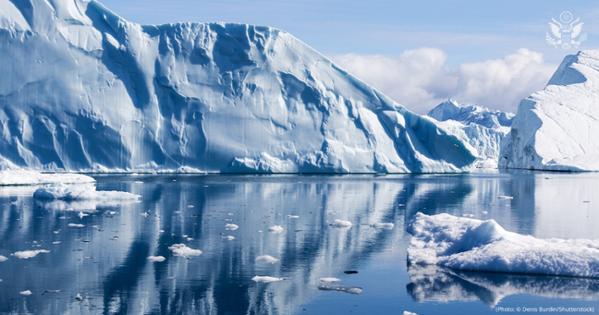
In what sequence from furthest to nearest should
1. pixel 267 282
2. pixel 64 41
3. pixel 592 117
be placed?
pixel 592 117
pixel 64 41
pixel 267 282

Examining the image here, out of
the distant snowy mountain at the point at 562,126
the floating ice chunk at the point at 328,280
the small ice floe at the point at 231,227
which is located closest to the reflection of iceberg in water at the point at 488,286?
the floating ice chunk at the point at 328,280

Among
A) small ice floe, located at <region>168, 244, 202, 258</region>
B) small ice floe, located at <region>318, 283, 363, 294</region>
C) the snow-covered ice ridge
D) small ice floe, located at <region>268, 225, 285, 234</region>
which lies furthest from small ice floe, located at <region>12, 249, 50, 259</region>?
the snow-covered ice ridge

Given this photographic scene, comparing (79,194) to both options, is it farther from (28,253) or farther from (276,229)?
(28,253)

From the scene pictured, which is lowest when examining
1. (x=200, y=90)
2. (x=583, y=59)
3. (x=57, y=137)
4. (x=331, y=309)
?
(x=331, y=309)

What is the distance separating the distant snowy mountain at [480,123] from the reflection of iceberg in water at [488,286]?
65591 millimetres

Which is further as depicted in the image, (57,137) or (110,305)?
(57,137)

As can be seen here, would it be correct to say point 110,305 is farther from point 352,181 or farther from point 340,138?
point 340,138

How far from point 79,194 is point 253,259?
401 inches

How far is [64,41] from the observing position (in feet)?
103

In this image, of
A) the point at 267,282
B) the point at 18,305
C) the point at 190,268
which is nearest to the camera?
the point at 18,305

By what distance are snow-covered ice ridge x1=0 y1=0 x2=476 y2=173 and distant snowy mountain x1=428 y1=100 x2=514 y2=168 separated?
140 feet

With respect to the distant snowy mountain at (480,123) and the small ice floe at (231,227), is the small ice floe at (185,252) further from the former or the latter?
the distant snowy mountain at (480,123)

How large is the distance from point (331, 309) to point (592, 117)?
49.3 meters

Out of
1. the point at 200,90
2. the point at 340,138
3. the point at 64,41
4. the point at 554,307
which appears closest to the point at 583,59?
the point at 340,138
